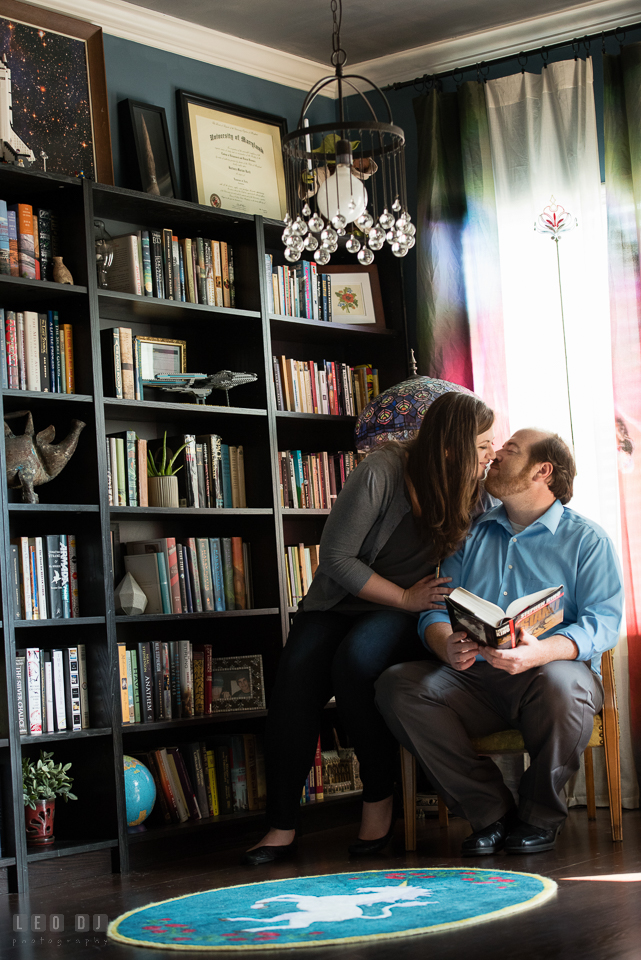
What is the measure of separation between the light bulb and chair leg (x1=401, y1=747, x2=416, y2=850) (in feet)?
4.63

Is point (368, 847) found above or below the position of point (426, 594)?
below

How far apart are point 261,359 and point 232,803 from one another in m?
1.43

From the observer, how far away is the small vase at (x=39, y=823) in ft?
9.27

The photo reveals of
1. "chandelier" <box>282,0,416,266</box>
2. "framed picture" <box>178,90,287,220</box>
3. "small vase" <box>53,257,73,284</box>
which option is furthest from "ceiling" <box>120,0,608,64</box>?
"small vase" <box>53,257,73,284</box>

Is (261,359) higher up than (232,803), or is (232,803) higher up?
(261,359)

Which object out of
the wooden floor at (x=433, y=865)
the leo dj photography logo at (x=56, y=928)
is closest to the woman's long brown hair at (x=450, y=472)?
the wooden floor at (x=433, y=865)

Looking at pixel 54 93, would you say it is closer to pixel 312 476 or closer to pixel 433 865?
pixel 312 476

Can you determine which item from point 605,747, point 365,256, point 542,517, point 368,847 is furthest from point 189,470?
point 605,747

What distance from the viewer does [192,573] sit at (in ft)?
10.8

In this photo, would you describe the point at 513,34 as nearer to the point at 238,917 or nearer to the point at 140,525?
the point at 140,525

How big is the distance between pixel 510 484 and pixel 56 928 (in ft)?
4.97

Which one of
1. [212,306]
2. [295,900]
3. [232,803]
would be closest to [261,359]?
[212,306]

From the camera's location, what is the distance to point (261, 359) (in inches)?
136

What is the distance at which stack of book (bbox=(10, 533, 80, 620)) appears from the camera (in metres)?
2.85
